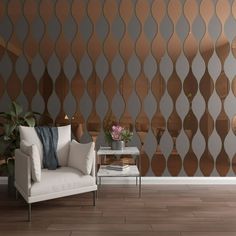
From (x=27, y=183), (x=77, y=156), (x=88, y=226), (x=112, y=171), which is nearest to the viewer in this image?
(x=88, y=226)

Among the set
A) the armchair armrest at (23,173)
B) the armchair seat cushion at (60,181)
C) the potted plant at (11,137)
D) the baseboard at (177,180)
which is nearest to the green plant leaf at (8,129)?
the potted plant at (11,137)

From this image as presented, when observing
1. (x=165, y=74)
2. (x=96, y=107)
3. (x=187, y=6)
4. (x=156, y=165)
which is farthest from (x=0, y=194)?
(x=187, y=6)

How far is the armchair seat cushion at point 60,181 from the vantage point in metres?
3.46

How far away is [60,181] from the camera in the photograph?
3584mm

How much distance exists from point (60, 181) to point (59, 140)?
2.25 ft

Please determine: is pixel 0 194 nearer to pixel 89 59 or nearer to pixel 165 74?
pixel 89 59

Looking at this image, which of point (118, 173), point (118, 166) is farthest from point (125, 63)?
point (118, 173)

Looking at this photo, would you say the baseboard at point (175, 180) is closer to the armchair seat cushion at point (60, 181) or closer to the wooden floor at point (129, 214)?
the wooden floor at point (129, 214)

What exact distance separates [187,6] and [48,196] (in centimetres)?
311

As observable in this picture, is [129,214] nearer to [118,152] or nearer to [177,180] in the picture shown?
[118,152]

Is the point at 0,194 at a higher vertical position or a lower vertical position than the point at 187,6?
lower

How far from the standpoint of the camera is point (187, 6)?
4.95 m

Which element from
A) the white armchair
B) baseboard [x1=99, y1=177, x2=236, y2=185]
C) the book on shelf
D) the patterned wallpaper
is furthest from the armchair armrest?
baseboard [x1=99, y1=177, x2=236, y2=185]

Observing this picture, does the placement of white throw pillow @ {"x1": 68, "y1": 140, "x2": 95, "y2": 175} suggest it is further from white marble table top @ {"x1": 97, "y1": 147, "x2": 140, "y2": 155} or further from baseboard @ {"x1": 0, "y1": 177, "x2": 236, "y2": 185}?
baseboard @ {"x1": 0, "y1": 177, "x2": 236, "y2": 185}
